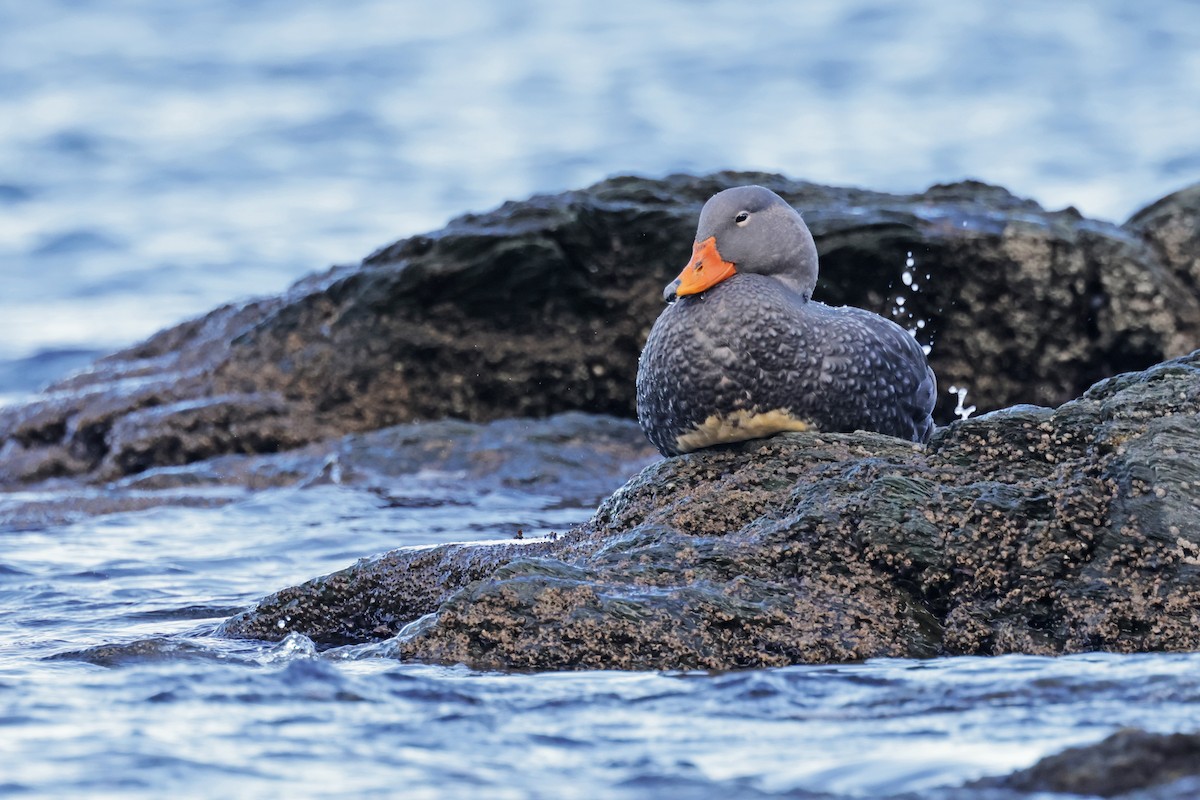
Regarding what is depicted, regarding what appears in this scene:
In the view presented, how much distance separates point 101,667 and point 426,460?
14.0 feet

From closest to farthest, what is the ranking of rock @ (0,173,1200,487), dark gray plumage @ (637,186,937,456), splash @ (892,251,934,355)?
1. dark gray plumage @ (637,186,937,456)
2. splash @ (892,251,934,355)
3. rock @ (0,173,1200,487)

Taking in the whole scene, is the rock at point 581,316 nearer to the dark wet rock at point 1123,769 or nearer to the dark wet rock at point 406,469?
the dark wet rock at point 406,469

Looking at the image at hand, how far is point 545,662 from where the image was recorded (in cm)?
370

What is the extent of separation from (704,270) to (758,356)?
1.40 feet

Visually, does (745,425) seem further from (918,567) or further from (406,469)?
(406,469)

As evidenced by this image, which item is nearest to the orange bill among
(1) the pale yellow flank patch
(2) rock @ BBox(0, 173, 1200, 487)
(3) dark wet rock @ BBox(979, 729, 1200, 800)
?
(1) the pale yellow flank patch

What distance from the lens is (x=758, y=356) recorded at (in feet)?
15.9

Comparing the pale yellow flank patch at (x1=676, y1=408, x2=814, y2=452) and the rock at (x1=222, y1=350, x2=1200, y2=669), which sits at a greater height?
the pale yellow flank patch at (x1=676, y1=408, x2=814, y2=452)

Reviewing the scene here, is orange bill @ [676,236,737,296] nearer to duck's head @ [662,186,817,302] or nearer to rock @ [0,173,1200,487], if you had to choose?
duck's head @ [662,186,817,302]

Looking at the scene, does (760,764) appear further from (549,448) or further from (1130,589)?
(549,448)

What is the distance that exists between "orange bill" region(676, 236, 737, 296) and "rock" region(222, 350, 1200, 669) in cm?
97

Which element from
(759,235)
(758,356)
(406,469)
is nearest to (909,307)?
(406,469)

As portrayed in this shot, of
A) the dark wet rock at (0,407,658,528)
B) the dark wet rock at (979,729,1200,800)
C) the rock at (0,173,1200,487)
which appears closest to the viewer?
the dark wet rock at (979,729,1200,800)

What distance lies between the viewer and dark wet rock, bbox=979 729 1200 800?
2.64 metres
